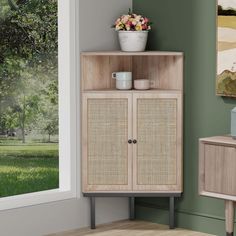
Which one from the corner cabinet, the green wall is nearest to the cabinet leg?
the green wall

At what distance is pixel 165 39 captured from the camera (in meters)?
5.80

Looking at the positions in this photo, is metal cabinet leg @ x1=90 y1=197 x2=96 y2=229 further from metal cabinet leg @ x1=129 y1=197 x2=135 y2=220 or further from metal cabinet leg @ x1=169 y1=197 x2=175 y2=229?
metal cabinet leg @ x1=169 y1=197 x2=175 y2=229

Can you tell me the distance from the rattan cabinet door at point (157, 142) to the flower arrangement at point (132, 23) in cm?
46

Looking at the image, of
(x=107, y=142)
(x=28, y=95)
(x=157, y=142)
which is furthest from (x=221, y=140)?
(x=28, y=95)

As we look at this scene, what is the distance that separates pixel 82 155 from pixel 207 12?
4.31 feet

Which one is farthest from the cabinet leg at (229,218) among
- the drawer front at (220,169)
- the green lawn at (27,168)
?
the green lawn at (27,168)

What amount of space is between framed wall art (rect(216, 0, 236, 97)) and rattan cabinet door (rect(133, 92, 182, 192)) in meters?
0.34

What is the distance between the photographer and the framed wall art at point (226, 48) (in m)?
5.29

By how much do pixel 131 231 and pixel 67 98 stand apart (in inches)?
40.7

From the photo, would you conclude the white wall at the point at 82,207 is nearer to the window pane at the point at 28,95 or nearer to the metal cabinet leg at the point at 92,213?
the metal cabinet leg at the point at 92,213

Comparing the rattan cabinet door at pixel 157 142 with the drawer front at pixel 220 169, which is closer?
the drawer front at pixel 220 169

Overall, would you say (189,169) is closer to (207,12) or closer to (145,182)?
(145,182)

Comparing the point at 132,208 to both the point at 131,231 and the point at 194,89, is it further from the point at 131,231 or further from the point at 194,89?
the point at 194,89

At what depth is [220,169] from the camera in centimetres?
508
